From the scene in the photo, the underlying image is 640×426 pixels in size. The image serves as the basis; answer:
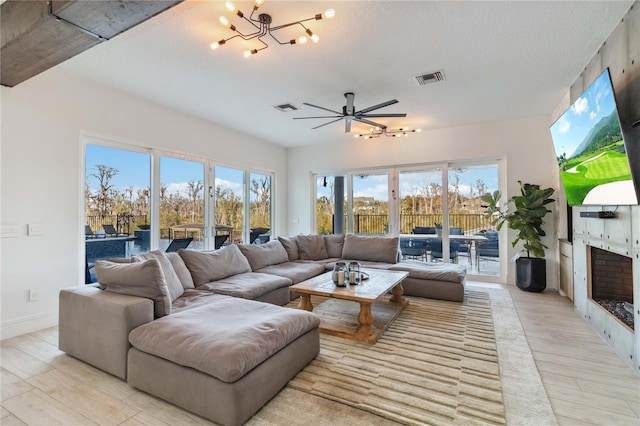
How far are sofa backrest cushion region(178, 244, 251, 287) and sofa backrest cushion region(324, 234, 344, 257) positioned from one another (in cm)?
186

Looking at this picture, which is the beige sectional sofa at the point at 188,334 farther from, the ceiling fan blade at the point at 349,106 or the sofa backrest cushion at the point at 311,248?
the ceiling fan blade at the point at 349,106

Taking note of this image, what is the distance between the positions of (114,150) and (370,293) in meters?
3.74

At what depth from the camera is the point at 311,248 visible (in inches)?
215

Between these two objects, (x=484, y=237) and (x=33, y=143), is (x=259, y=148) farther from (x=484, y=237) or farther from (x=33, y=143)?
(x=484, y=237)

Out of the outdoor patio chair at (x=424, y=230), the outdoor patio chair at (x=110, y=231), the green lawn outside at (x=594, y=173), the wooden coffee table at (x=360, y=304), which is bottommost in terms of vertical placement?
the wooden coffee table at (x=360, y=304)

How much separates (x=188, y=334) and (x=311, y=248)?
143 inches

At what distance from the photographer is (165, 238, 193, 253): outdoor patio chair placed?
15.1 ft

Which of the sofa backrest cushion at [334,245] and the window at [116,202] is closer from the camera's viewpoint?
the window at [116,202]

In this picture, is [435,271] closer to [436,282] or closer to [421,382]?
[436,282]

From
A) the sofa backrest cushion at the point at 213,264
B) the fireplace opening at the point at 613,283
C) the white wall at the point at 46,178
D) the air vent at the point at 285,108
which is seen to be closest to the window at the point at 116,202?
the white wall at the point at 46,178

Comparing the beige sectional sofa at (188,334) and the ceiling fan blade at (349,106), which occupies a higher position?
the ceiling fan blade at (349,106)

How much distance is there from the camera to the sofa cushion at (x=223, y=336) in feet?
5.51

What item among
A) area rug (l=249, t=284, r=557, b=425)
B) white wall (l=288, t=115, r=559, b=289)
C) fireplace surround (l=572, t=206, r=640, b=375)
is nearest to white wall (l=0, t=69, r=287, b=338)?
area rug (l=249, t=284, r=557, b=425)

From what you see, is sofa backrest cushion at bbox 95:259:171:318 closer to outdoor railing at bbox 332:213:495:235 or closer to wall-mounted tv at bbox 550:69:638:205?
wall-mounted tv at bbox 550:69:638:205
